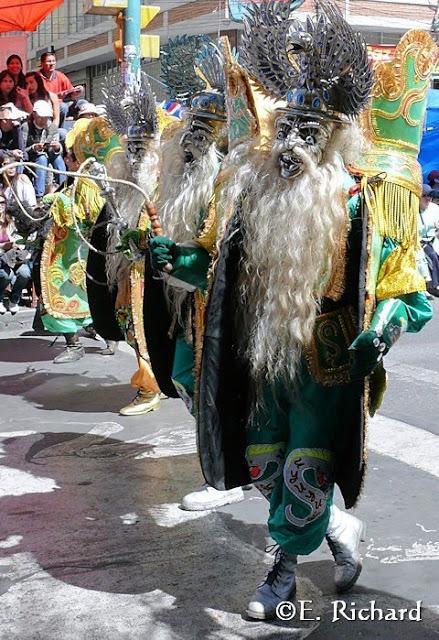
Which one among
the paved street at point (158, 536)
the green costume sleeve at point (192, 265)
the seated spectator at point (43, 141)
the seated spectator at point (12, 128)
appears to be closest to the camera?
the paved street at point (158, 536)

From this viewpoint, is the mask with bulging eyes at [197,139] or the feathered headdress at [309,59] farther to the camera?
the mask with bulging eyes at [197,139]

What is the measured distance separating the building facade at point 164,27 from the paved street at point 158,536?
6470 millimetres

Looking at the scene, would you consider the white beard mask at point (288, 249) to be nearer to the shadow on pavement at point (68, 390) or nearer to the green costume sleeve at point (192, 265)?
the green costume sleeve at point (192, 265)

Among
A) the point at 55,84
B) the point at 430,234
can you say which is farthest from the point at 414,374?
the point at 55,84

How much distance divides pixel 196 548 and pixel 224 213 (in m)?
1.42

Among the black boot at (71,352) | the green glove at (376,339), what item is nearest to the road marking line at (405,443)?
the green glove at (376,339)

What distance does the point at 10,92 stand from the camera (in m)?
12.7

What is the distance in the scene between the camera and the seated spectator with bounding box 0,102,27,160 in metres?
11.3

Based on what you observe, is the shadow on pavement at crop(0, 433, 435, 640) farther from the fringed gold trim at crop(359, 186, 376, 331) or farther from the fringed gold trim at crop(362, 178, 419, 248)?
the fringed gold trim at crop(362, 178, 419, 248)

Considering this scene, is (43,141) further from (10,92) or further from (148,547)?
(148,547)

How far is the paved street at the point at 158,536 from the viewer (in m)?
3.20

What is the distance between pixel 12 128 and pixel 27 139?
216 mm

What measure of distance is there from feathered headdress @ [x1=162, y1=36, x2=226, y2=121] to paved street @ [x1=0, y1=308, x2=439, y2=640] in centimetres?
180

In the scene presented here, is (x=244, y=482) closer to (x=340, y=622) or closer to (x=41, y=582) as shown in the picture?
(x=340, y=622)
